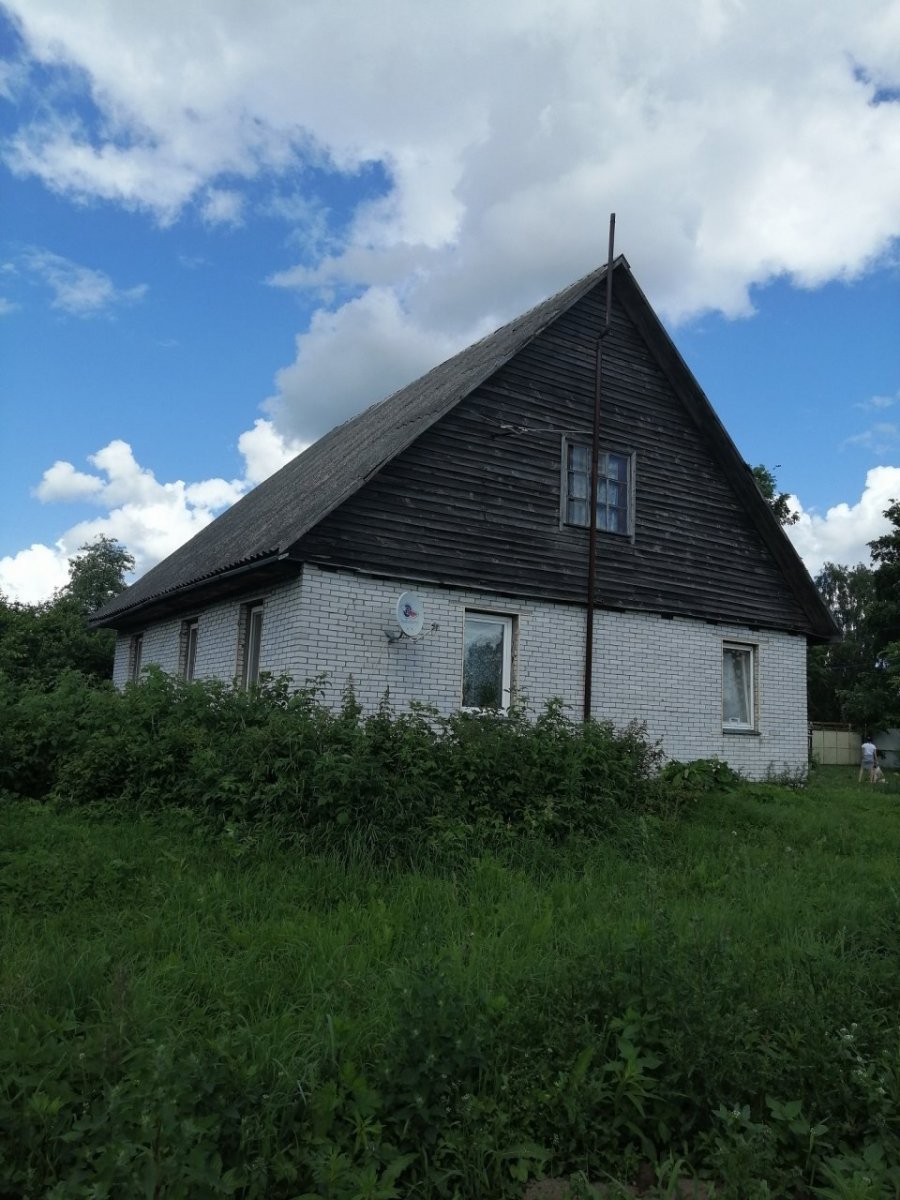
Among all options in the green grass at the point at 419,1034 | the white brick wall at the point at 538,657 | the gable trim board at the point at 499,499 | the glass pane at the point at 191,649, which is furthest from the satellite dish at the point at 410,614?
the green grass at the point at 419,1034

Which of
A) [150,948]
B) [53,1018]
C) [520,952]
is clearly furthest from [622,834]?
[53,1018]

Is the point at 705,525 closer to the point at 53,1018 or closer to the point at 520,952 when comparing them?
the point at 520,952

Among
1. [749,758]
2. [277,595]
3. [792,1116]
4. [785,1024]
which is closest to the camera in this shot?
[792,1116]

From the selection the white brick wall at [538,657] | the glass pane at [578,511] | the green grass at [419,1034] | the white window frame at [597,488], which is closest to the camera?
the green grass at [419,1034]

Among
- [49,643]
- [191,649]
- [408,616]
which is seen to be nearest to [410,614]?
[408,616]

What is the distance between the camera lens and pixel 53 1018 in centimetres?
351

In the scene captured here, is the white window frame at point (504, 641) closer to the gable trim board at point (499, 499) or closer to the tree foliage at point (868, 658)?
the gable trim board at point (499, 499)

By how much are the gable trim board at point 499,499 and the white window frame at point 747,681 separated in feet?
1.60

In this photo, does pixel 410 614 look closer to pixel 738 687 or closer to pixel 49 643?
pixel 738 687

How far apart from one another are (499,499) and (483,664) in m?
2.09

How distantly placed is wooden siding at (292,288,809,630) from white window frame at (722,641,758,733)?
408mm

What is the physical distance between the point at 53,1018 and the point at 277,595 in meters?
7.41

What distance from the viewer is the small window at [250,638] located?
1174 centimetres

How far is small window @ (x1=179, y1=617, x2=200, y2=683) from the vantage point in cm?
1388
